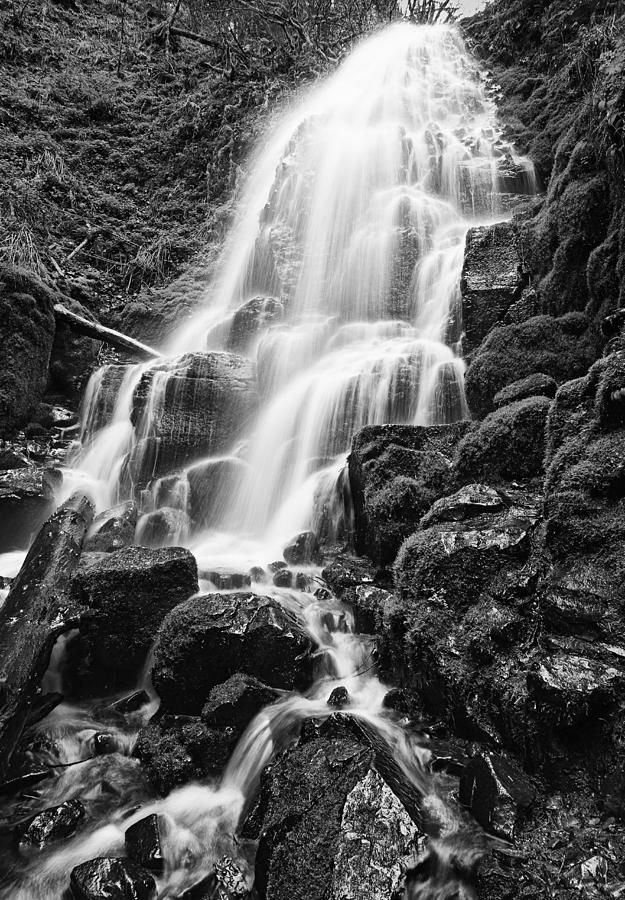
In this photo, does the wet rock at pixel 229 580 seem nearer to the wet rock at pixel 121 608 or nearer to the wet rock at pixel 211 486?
the wet rock at pixel 121 608

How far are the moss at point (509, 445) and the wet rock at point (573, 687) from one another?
2.27 metres

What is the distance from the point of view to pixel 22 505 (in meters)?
7.52

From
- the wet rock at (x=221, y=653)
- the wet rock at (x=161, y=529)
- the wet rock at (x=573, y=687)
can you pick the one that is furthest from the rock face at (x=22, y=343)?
the wet rock at (x=573, y=687)

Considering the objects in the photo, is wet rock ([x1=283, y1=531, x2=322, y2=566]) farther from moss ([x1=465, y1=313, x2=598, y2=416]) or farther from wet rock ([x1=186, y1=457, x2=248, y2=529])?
moss ([x1=465, y1=313, x2=598, y2=416])

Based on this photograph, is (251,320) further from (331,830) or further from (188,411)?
(331,830)

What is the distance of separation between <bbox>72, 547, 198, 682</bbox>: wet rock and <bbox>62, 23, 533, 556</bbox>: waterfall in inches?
96.5

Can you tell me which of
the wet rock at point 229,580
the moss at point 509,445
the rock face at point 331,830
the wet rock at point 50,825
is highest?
the moss at point 509,445

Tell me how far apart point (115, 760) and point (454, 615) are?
2.90 metres

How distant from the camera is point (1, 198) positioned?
14391mm

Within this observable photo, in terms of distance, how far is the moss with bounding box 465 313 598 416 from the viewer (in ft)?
19.1

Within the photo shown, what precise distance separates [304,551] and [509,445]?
297 centimetres

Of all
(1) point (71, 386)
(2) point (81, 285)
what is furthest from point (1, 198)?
(1) point (71, 386)

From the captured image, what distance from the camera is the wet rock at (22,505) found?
24.2 ft

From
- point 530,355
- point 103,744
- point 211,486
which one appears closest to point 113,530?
point 211,486
